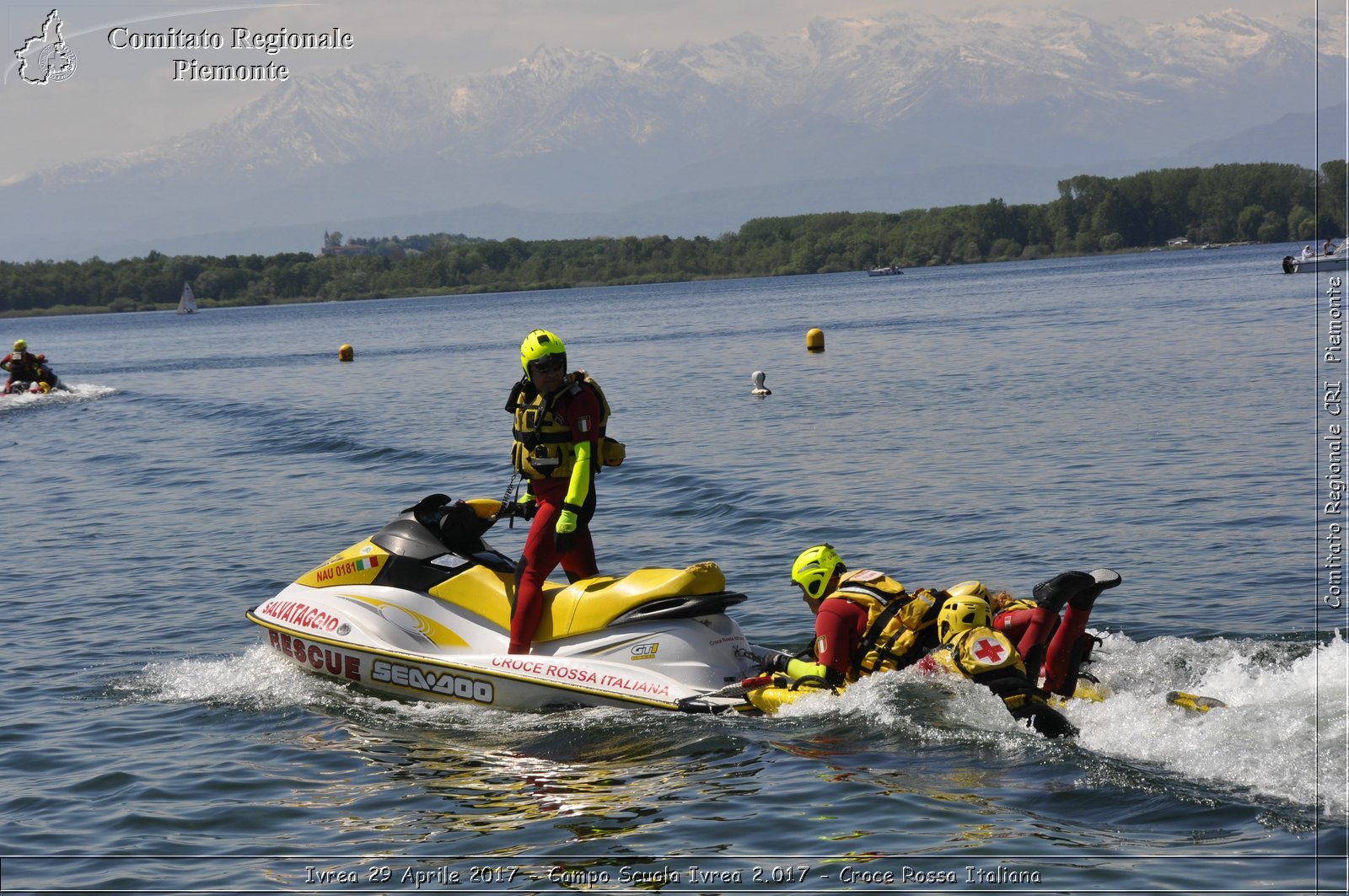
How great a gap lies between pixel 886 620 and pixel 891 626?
6cm

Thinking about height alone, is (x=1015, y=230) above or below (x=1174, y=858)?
above

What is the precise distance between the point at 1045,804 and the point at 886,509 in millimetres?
8264

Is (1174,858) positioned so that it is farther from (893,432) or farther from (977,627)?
(893,432)

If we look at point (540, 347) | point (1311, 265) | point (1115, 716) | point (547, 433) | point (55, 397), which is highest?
point (1311, 265)

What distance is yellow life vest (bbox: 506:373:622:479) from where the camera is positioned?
863 cm

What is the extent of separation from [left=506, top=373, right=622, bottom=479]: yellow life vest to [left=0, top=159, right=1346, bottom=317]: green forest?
132m

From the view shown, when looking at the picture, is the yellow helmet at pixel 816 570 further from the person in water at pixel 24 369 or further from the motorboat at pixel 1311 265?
the motorboat at pixel 1311 265

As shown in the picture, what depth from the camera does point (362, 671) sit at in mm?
9398

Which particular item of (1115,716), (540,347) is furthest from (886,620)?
(540,347)

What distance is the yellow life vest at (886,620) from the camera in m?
7.92

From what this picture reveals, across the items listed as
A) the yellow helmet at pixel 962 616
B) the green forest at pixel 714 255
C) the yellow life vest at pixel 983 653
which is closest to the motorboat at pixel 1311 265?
the yellow helmet at pixel 962 616

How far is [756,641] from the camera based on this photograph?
1048 cm

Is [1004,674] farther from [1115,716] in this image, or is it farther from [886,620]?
[886,620]

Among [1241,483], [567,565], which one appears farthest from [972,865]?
[1241,483]
